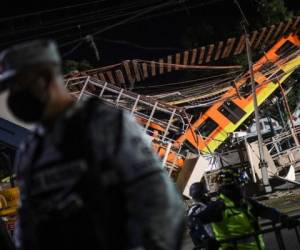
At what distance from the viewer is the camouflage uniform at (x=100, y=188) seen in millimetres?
1802

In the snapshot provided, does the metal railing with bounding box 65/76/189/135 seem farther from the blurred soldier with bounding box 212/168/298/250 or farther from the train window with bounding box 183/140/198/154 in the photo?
the blurred soldier with bounding box 212/168/298/250

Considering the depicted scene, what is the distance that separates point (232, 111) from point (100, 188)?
548 inches

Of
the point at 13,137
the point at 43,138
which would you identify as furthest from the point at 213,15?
the point at 43,138

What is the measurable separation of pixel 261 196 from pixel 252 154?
1.03 metres

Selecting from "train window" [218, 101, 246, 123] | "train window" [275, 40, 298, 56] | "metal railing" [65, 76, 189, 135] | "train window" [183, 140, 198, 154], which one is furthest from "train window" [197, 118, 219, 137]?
"train window" [275, 40, 298, 56]

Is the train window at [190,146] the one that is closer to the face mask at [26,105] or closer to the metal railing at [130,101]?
the metal railing at [130,101]

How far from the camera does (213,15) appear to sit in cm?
2222

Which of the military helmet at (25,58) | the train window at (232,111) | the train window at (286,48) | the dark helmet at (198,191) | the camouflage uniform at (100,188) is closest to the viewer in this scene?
the camouflage uniform at (100,188)

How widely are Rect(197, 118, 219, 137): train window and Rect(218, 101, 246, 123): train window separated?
1.28 feet

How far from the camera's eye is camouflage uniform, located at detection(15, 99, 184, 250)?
70.9 inches

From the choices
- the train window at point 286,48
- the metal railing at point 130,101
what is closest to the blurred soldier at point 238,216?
the metal railing at point 130,101

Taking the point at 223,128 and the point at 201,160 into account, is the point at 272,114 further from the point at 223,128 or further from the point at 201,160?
the point at 201,160

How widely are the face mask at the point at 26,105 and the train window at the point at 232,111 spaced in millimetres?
13663

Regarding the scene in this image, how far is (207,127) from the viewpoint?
15.4 m
